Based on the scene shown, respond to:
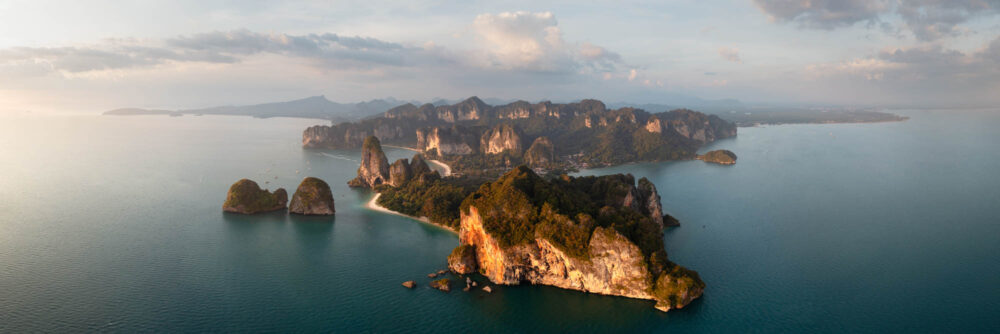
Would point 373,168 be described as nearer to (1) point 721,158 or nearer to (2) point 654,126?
(1) point 721,158

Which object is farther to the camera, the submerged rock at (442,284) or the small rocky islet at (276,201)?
the small rocky islet at (276,201)

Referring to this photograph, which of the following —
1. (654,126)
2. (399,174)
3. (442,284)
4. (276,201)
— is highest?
(654,126)

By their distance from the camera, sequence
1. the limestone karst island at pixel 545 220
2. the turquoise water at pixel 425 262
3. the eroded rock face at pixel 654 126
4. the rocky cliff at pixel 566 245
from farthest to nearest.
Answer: the eroded rock face at pixel 654 126 < the limestone karst island at pixel 545 220 < the rocky cliff at pixel 566 245 < the turquoise water at pixel 425 262

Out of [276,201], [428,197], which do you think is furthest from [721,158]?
[276,201]

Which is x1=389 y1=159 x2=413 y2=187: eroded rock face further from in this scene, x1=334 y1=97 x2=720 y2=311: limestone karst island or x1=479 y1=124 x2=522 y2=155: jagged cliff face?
x1=479 y1=124 x2=522 y2=155: jagged cliff face

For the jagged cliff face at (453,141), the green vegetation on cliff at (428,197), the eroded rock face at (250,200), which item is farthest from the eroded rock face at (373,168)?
the jagged cliff face at (453,141)

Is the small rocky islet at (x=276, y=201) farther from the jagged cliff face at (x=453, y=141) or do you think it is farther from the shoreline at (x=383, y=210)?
the jagged cliff face at (x=453, y=141)

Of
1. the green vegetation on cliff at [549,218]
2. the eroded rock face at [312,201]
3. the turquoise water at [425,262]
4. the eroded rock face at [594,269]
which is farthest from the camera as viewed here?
the eroded rock face at [312,201]
